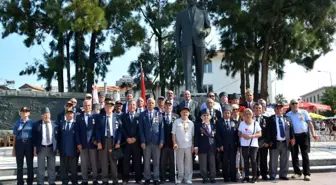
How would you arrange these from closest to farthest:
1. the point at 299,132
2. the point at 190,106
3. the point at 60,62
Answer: the point at 299,132
the point at 190,106
the point at 60,62

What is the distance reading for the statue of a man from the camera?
32.4 feet

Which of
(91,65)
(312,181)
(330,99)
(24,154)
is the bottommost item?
(312,181)

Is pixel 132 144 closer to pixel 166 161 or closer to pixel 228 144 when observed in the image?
pixel 166 161

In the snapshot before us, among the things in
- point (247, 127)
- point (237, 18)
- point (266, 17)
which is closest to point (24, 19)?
point (237, 18)

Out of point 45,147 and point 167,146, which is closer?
point 45,147

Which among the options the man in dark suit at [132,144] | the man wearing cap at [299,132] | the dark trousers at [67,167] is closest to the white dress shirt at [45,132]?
the dark trousers at [67,167]

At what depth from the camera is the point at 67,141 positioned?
23.6 feet

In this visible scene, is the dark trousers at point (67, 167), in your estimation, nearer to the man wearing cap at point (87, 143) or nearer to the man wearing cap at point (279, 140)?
the man wearing cap at point (87, 143)

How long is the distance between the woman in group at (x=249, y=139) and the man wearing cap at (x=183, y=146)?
1064 mm

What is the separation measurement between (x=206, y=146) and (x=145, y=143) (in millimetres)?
1216

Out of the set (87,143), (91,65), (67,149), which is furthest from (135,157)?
(91,65)

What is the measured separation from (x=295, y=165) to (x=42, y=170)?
16.9 feet

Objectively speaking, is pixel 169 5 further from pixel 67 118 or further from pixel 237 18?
pixel 67 118

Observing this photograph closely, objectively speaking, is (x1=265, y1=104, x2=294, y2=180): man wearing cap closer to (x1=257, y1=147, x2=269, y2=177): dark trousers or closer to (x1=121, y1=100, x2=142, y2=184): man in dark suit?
(x1=257, y1=147, x2=269, y2=177): dark trousers
